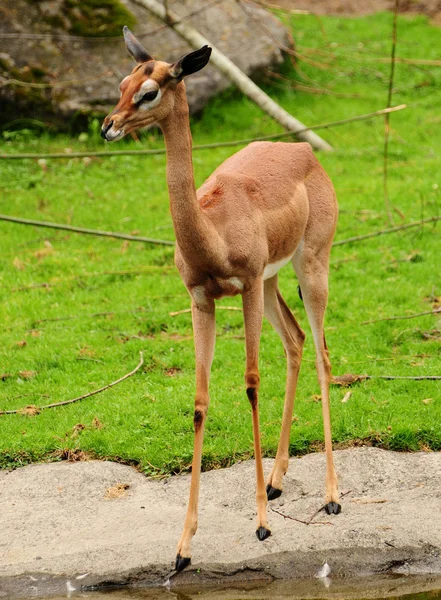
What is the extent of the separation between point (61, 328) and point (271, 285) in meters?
2.79

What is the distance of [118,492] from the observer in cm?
533

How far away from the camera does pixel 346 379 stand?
6.60 metres

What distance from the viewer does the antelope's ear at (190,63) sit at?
417 cm

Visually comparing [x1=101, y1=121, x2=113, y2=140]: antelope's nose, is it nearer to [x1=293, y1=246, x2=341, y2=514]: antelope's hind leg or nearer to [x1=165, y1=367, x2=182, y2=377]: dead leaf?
[x1=293, y1=246, x2=341, y2=514]: antelope's hind leg

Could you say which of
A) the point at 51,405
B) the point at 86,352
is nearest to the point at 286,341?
the point at 51,405

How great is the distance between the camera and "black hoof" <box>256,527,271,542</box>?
4.73 meters

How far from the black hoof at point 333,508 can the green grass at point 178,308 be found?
758mm

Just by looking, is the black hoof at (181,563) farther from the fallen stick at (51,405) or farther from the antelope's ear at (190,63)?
the antelope's ear at (190,63)

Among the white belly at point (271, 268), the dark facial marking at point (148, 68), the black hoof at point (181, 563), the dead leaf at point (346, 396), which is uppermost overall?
the dark facial marking at point (148, 68)

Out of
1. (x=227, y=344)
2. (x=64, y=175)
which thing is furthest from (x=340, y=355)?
(x=64, y=175)

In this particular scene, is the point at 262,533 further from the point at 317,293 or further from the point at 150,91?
the point at 150,91

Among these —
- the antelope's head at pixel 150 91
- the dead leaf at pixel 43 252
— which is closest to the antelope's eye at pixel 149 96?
the antelope's head at pixel 150 91

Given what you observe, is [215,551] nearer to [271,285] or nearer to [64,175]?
[271,285]

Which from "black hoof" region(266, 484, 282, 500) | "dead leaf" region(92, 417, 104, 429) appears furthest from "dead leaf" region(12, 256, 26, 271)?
"black hoof" region(266, 484, 282, 500)
